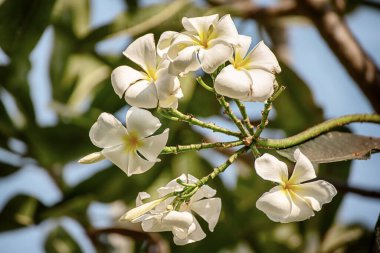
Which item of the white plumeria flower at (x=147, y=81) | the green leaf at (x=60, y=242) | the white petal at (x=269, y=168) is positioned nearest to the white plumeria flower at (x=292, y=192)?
the white petal at (x=269, y=168)

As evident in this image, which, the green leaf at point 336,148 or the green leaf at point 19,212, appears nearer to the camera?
the green leaf at point 336,148

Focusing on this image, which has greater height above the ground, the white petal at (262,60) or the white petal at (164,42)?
the white petal at (164,42)

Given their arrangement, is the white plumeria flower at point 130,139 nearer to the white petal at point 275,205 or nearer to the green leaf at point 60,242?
the white petal at point 275,205

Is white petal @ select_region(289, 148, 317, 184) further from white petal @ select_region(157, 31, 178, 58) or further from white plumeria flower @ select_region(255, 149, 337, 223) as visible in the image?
white petal @ select_region(157, 31, 178, 58)

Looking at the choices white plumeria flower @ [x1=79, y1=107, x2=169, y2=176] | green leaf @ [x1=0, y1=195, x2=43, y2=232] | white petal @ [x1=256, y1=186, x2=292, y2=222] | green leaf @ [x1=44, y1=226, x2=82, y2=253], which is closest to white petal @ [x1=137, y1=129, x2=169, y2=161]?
white plumeria flower @ [x1=79, y1=107, x2=169, y2=176]

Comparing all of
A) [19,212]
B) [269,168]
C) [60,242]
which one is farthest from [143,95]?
[60,242]

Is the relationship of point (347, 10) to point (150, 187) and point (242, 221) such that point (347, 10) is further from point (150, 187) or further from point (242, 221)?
point (150, 187)
